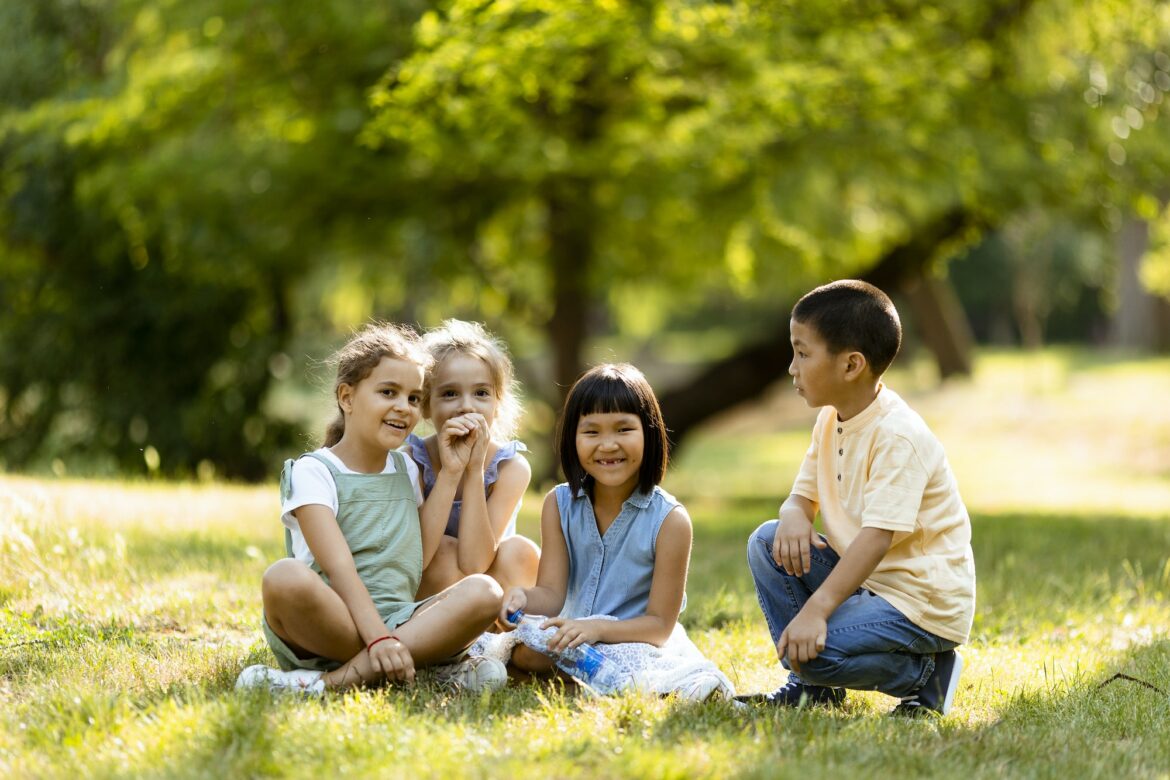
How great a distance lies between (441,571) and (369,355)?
79cm

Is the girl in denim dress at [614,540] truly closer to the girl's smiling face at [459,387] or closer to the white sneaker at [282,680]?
the girl's smiling face at [459,387]

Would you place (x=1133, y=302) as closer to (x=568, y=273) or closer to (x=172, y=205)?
(x=568, y=273)

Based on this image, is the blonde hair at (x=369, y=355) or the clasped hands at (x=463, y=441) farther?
the clasped hands at (x=463, y=441)

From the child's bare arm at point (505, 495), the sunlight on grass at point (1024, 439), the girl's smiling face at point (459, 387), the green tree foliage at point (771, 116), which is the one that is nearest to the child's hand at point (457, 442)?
the girl's smiling face at point (459, 387)

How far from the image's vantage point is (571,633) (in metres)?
3.68

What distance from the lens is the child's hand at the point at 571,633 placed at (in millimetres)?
3674

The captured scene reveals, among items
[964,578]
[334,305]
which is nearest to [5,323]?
[334,305]

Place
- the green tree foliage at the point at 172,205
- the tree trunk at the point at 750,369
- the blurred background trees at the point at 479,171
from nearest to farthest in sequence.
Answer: the blurred background trees at the point at 479,171, the green tree foliage at the point at 172,205, the tree trunk at the point at 750,369

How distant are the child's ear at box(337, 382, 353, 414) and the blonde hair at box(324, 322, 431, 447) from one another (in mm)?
10

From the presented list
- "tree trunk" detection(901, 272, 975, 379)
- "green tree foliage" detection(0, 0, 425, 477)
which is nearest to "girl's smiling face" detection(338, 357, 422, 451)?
"green tree foliage" detection(0, 0, 425, 477)

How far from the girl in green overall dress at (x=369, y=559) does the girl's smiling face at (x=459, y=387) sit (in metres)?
0.16

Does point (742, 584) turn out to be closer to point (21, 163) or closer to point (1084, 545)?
point (1084, 545)

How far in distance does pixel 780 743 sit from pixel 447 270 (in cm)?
983

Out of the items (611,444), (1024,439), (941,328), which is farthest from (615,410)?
(941,328)
